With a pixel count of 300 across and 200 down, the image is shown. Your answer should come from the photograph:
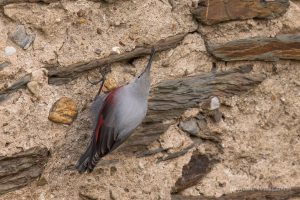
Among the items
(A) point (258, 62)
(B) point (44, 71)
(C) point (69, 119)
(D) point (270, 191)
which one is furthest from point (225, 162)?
(B) point (44, 71)

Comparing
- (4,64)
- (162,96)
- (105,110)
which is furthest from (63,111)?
(162,96)

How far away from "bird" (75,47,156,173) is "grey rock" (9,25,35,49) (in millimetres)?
333

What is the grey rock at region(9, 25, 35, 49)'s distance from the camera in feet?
7.14

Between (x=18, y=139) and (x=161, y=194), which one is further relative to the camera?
(x=161, y=194)

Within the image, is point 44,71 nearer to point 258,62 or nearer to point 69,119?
point 69,119

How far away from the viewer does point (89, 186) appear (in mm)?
2354

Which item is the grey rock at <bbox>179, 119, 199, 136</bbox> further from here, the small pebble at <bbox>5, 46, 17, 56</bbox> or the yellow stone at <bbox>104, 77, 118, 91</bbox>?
the small pebble at <bbox>5, 46, 17, 56</bbox>

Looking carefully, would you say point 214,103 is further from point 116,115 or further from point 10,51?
point 10,51

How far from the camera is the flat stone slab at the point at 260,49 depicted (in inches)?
98.3

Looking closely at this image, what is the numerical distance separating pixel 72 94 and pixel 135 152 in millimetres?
351

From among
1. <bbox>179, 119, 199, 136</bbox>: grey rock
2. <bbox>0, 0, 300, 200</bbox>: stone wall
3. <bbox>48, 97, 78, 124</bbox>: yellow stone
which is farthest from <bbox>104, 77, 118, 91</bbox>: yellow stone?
<bbox>179, 119, 199, 136</bbox>: grey rock

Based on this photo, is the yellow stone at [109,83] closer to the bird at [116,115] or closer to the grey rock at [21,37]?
the bird at [116,115]

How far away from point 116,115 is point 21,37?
1.52ft

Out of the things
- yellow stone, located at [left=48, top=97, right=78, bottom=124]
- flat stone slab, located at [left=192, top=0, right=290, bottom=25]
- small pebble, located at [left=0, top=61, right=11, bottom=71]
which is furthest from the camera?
flat stone slab, located at [left=192, top=0, right=290, bottom=25]
